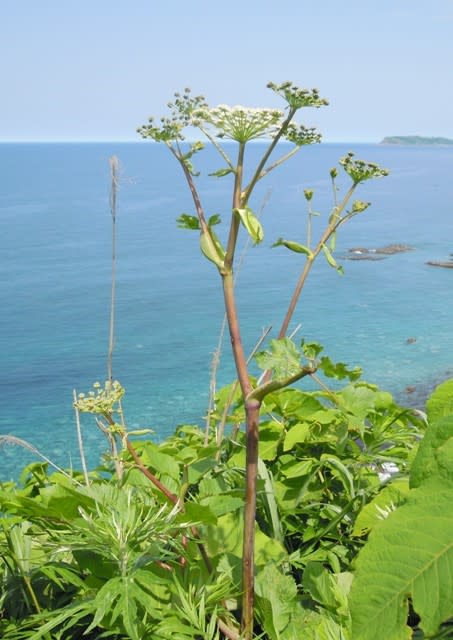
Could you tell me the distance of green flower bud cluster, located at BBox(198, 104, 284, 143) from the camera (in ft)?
4.18

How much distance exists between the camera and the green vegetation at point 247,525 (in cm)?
94

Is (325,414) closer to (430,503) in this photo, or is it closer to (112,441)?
(112,441)

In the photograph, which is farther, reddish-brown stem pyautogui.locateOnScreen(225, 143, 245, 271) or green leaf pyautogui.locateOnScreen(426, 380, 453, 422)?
green leaf pyautogui.locateOnScreen(426, 380, 453, 422)

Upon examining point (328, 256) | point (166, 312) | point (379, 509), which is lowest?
point (166, 312)

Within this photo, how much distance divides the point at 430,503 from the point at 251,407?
35 cm

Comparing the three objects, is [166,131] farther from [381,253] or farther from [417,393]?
[381,253]

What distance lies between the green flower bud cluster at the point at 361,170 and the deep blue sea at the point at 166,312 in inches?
57.4

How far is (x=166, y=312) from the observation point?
35312 mm

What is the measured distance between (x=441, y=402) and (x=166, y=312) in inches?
1339

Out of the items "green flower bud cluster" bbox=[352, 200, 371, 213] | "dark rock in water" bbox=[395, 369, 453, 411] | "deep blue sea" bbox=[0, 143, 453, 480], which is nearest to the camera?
"green flower bud cluster" bbox=[352, 200, 371, 213]

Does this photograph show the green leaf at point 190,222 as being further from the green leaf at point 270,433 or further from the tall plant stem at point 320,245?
the green leaf at point 270,433

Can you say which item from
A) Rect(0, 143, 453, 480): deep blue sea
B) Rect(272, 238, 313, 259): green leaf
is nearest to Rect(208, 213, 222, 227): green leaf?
Rect(272, 238, 313, 259): green leaf

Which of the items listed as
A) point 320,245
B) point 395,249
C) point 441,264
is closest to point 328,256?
point 320,245

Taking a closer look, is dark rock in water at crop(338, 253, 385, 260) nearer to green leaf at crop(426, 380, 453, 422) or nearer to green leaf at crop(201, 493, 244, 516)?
green leaf at crop(426, 380, 453, 422)
